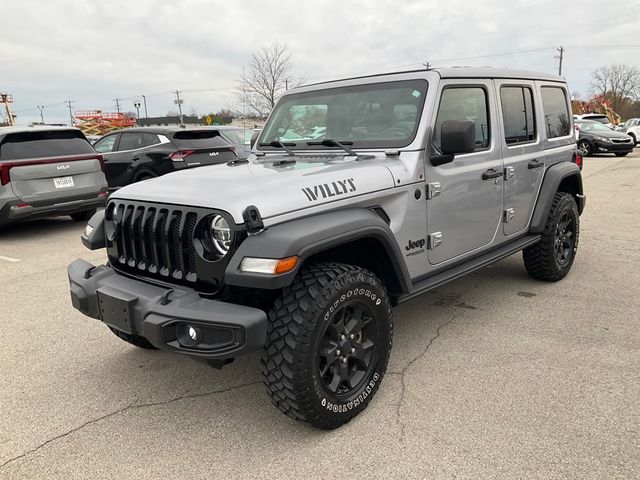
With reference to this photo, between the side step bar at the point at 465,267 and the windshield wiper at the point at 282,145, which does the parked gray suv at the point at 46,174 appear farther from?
the side step bar at the point at 465,267

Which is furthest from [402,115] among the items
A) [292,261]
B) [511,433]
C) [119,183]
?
[119,183]

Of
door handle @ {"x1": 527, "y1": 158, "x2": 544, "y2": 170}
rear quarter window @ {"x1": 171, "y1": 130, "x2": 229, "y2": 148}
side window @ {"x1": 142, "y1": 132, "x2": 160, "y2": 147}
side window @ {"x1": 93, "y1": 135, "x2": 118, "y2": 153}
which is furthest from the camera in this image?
side window @ {"x1": 93, "y1": 135, "x2": 118, "y2": 153}

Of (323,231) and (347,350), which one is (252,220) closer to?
(323,231)

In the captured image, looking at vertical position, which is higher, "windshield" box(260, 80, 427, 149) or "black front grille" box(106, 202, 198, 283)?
"windshield" box(260, 80, 427, 149)

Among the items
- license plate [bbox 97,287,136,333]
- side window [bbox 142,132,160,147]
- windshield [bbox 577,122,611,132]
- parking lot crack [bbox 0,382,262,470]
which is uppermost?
side window [bbox 142,132,160,147]

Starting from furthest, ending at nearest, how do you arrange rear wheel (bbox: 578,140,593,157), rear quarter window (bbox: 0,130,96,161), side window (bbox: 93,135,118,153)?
1. rear wheel (bbox: 578,140,593,157)
2. side window (bbox: 93,135,118,153)
3. rear quarter window (bbox: 0,130,96,161)

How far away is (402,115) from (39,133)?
21.5 ft

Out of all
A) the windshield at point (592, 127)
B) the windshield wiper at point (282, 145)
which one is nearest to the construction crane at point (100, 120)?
the windshield at point (592, 127)

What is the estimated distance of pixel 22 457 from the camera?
2.56 meters

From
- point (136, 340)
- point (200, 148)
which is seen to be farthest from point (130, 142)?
point (136, 340)

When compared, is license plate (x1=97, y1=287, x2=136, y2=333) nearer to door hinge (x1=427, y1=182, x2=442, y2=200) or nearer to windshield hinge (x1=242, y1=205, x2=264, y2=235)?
windshield hinge (x1=242, y1=205, x2=264, y2=235)

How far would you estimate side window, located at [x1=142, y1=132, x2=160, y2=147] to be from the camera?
9191 mm

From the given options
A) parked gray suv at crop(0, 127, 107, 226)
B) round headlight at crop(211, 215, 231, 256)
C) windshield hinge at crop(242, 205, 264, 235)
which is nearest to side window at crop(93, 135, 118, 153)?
parked gray suv at crop(0, 127, 107, 226)

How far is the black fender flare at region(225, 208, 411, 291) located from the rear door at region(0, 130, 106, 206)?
6.40 metres
